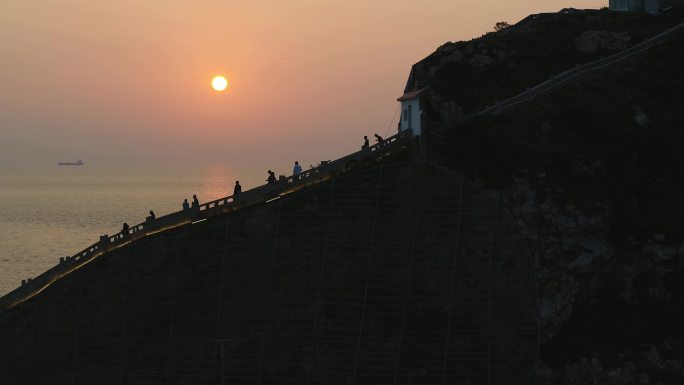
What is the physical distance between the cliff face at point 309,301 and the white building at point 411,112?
1097 centimetres

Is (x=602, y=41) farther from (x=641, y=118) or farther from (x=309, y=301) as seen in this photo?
(x=309, y=301)

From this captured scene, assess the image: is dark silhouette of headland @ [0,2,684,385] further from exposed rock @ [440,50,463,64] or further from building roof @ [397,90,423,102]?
exposed rock @ [440,50,463,64]

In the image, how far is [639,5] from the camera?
8144cm

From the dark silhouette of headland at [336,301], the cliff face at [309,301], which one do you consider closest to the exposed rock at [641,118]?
the dark silhouette of headland at [336,301]

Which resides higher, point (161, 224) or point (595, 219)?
point (595, 219)

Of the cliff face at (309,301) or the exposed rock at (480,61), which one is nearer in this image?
the cliff face at (309,301)

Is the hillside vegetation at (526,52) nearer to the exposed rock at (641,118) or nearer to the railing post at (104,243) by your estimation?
the exposed rock at (641,118)

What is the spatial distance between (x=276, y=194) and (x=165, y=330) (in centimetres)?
960

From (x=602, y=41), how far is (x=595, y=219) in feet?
75.2

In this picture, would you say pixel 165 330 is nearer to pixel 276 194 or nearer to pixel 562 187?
pixel 276 194

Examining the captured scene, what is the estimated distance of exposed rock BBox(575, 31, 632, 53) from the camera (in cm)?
7112

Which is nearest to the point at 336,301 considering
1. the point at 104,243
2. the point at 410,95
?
the point at 104,243

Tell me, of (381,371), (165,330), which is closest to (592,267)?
(381,371)

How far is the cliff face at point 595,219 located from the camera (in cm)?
5150
